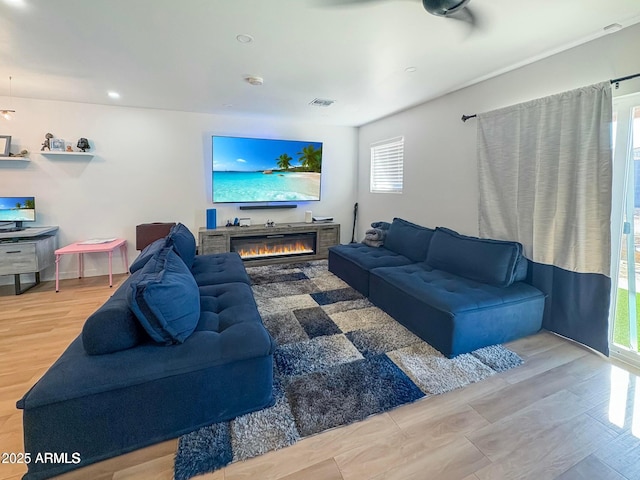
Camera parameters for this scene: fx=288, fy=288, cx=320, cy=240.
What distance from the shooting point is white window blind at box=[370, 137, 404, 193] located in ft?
14.6

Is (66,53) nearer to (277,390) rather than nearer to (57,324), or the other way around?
(57,324)

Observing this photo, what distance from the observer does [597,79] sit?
7.16 feet

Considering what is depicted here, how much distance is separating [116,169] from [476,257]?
476 centimetres

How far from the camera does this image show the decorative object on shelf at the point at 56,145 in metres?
3.74

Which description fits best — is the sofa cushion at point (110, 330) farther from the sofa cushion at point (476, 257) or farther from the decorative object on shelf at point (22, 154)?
the decorative object on shelf at point (22, 154)

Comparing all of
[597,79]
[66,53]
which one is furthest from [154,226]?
[597,79]

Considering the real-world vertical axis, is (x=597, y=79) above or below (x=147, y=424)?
above

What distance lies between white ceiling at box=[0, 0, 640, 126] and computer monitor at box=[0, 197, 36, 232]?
1.30 m

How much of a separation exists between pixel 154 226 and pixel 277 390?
3.37 m

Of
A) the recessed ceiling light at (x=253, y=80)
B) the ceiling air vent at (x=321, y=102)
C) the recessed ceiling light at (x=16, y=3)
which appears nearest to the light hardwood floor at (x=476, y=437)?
the recessed ceiling light at (x=16, y=3)

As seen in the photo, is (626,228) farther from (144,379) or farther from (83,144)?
(83,144)

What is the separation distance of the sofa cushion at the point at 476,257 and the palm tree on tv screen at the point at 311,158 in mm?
2662

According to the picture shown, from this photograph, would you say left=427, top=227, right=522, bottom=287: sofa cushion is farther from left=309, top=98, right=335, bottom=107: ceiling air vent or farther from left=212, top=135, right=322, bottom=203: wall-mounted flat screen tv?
left=212, top=135, right=322, bottom=203: wall-mounted flat screen tv

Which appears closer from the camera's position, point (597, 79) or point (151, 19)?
point (151, 19)
